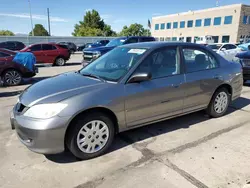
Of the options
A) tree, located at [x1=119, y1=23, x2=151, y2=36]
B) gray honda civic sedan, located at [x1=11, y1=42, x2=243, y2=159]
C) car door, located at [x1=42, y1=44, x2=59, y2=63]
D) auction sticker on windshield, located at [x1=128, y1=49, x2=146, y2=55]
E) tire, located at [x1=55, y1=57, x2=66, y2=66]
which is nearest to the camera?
gray honda civic sedan, located at [x1=11, y1=42, x2=243, y2=159]

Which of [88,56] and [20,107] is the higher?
[88,56]

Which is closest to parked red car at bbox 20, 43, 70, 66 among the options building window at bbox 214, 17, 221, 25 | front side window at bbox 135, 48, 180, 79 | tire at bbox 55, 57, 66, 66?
tire at bbox 55, 57, 66, 66

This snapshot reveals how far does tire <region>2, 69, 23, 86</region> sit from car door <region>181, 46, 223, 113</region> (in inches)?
268

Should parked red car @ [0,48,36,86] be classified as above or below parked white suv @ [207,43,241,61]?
below

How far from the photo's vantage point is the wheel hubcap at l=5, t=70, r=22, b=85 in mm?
8250

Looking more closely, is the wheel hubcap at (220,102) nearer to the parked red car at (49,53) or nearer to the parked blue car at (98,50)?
the parked blue car at (98,50)

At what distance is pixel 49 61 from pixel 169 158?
43.0 ft

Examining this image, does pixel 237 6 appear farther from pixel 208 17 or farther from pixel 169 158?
pixel 169 158

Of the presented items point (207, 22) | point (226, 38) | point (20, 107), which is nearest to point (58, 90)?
point (20, 107)

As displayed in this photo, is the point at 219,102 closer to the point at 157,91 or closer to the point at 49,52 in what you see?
the point at 157,91

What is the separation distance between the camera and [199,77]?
411 centimetres

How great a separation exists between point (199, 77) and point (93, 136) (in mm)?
2287

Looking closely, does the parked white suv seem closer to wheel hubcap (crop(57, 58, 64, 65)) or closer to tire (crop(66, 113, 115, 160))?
wheel hubcap (crop(57, 58, 64, 65))

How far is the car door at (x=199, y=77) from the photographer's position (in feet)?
13.1
